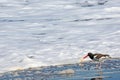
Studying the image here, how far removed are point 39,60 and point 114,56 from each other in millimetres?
1794

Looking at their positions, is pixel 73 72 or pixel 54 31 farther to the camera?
pixel 54 31

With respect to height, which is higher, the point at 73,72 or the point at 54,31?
the point at 73,72

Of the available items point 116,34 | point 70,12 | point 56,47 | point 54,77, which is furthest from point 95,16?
point 54,77

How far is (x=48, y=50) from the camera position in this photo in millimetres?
14219

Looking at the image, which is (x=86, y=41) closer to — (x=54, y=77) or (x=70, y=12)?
(x=54, y=77)

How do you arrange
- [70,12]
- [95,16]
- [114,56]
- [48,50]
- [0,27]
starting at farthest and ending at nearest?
[70,12] → [95,16] → [0,27] → [48,50] → [114,56]

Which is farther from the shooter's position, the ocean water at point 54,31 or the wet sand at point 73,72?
the ocean water at point 54,31

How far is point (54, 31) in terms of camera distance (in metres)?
17.7

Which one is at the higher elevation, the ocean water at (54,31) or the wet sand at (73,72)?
the wet sand at (73,72)

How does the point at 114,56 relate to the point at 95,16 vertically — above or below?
above

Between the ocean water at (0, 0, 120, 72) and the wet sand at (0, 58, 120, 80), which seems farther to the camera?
the ocean water at (0, 0, 120, 72)

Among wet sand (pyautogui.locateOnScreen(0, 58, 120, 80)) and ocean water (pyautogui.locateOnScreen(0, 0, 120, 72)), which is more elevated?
wet sand (pyautogui.locateOnScreen(0, 58, 120, 80))

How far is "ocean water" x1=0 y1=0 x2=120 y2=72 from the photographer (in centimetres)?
1330

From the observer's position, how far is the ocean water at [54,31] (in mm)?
13305
